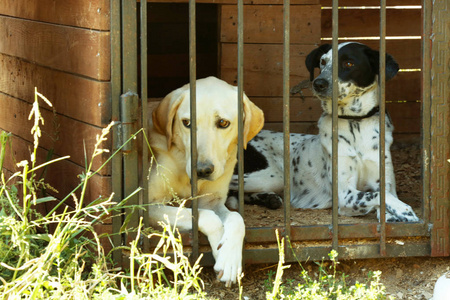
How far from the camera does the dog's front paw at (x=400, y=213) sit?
4328 millimetres

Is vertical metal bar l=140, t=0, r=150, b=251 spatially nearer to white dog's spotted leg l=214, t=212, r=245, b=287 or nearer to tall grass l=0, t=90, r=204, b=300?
tall grass l=0, t=90, r=204, b=300

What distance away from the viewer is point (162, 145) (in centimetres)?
416

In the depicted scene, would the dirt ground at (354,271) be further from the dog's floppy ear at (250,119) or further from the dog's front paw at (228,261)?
the dog's floppy ear at (250,119)

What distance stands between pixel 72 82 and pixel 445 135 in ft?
6.29

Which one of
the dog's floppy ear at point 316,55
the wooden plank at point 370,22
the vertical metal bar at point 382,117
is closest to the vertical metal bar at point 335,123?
the vertical metal bar at point 382,117

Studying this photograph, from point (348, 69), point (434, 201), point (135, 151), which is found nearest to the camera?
point (135, 151)

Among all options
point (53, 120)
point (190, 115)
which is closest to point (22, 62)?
point (53, 120)

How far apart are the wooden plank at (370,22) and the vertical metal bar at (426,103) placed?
2.25 m

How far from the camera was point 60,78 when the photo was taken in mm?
4164

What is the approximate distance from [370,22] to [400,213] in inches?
90.6

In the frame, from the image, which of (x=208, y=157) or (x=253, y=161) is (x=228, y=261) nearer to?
(x=208, y=157)

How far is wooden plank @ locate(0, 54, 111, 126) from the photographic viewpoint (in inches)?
146

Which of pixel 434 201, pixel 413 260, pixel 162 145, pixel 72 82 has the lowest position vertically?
pixel 413 260

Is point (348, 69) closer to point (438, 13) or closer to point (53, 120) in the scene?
point (438, 13)
